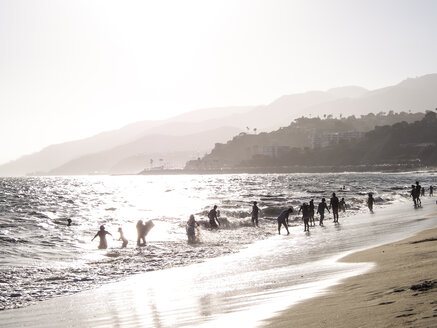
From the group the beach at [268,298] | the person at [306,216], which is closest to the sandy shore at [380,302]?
the beach at [268,298]

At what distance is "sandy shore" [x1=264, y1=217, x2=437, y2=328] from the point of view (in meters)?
6.03

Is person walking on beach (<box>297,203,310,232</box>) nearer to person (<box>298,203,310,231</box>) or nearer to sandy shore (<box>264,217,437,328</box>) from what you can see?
person (<box>298,203,310,231</box>)

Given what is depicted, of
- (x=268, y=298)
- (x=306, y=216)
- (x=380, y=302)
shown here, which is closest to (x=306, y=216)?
(x=306, y=216)

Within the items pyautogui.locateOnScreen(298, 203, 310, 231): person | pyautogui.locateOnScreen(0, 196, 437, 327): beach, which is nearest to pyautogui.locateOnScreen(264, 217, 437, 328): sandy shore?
pyautogui.locateOnScreen(0, 196, 437, 327): beach

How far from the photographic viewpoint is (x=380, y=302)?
23.4 ft

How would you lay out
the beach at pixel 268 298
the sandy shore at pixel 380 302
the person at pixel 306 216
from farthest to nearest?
the person at pixel 306 216 → the beach at pixel 268 298 → the sandy shore at pixel 380 302

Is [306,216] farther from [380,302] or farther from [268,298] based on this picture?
[380,302]

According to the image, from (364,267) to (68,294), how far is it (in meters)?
8.10

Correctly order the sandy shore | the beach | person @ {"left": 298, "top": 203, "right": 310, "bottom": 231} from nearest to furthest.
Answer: the sandy shore < the beach < person @ {"left": 298, "top": 203, "right": 310, "bottom": 231}

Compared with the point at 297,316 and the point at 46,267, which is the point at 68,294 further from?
the point at 297,316

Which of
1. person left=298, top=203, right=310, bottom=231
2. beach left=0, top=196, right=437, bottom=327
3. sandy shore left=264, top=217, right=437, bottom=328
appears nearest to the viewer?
sandy shore left=264, top=217, right=437, bottom=328

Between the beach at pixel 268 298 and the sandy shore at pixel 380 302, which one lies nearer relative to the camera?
the sandy shore at pixel 380 302

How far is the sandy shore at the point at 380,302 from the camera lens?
6.03m

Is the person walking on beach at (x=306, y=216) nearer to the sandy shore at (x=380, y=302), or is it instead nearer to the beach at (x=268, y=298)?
the beach at (x=268, y=298)
